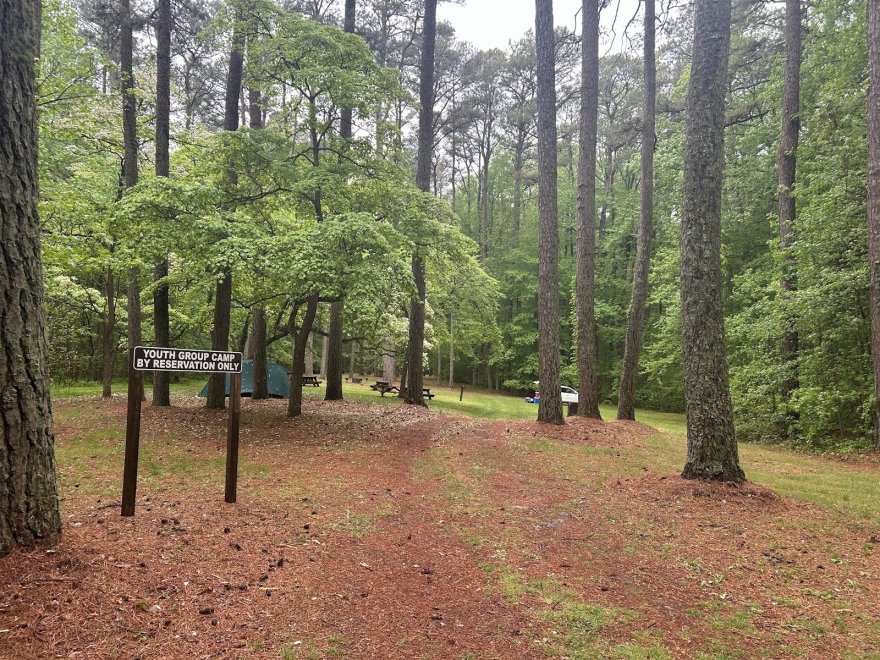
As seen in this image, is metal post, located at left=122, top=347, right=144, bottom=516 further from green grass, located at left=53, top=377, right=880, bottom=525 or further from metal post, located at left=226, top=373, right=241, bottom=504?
green grass, located at left=53, top=377, right=880, bottom=525

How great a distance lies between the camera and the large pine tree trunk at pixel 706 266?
6.15 m

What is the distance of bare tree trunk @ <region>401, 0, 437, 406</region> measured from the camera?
14616 mm

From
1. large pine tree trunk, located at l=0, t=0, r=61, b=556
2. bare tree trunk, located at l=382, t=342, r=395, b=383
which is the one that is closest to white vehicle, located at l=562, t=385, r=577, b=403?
bare tree trunk, located at l=382, t=342, r=395, b=383

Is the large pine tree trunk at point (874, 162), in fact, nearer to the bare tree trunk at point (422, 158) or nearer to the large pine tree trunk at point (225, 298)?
the bare tree trunk at point (422, 158)

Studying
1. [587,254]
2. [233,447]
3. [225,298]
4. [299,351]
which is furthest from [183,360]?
[587,254]

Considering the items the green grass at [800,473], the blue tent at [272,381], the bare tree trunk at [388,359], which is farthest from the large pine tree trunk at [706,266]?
the bare tree trunk at [388,359]

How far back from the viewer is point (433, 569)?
4.06 m

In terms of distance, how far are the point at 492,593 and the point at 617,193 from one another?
99.0 ft

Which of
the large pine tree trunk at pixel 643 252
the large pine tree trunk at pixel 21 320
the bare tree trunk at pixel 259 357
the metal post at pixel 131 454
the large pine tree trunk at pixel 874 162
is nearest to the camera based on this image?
the large pine tree trunk at pixel 21 320

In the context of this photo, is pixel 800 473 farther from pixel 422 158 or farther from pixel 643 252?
pixel 422 158

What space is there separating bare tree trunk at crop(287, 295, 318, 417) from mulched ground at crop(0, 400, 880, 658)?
342 cm

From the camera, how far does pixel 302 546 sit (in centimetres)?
436

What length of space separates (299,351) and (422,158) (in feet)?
24.5

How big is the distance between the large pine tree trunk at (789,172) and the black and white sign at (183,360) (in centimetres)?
1186
